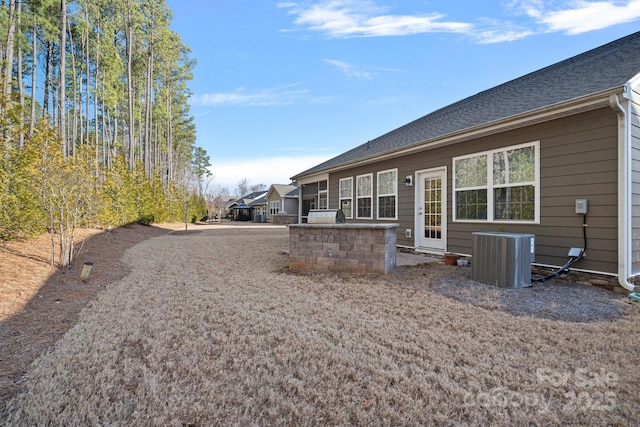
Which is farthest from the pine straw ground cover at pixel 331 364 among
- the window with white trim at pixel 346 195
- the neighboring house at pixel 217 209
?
the neighboring house at pixel 217 209

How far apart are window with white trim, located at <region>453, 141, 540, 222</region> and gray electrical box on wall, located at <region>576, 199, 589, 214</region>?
0.60 meters

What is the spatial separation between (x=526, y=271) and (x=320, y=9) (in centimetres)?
699

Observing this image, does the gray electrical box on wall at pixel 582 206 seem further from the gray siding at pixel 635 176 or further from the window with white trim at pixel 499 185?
the window with white trim at pixel 499 185

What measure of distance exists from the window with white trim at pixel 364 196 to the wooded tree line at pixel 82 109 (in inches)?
262

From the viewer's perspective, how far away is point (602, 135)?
4242 mm

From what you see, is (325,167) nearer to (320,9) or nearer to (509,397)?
(320,9)

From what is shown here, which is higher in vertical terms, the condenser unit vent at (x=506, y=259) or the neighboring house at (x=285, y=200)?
the neighboring house at (x=285, y=200)

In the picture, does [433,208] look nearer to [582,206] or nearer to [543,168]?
[543,168]

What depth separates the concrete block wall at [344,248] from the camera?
16.2ft

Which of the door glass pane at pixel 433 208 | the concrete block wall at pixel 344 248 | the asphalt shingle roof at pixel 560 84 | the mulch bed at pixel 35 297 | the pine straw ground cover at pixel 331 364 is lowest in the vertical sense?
the pine straw ground cover at pixel 331 364

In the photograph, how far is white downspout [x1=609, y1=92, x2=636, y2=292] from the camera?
3.97 m

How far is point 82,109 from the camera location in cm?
1702

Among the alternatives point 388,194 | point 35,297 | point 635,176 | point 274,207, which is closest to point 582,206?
point 635,176

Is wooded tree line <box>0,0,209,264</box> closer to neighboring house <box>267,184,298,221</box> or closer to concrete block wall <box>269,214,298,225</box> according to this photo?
concrete block wall <box>269,214,298,225</box>
